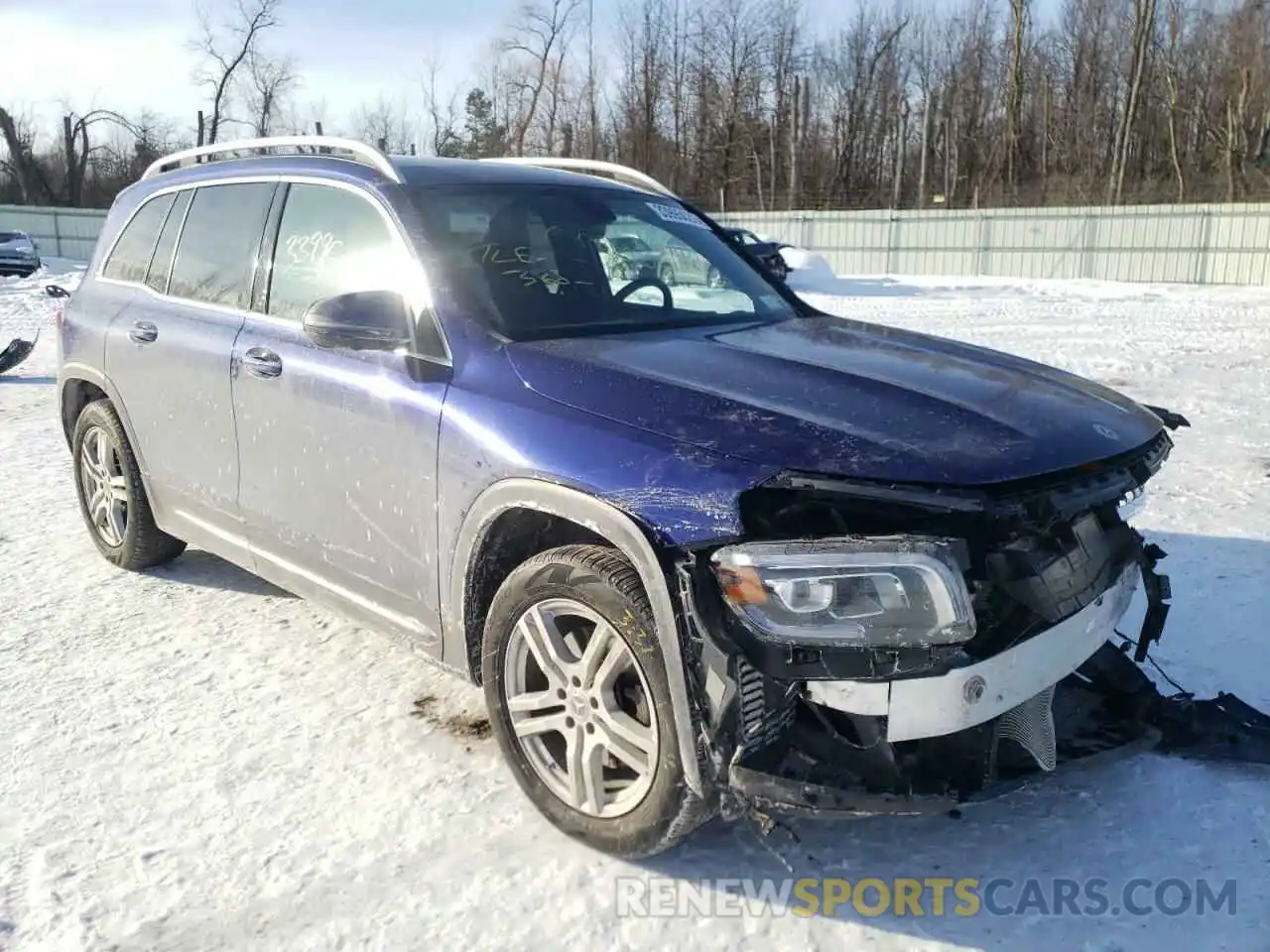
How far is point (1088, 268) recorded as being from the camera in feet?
102

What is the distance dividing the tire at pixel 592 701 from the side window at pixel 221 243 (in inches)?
73.8

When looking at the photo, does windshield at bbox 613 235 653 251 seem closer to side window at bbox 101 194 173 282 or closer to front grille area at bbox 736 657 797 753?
front grille area at bbox 736 657 797 753

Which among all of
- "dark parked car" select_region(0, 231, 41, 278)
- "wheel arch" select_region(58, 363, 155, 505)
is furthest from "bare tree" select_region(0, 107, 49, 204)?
"wheel arch" select_region(58, 363, 155, 505)

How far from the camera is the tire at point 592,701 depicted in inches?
96.6

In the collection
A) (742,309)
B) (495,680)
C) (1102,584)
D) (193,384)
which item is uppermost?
(742,309)

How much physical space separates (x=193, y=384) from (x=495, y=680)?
1.95 m

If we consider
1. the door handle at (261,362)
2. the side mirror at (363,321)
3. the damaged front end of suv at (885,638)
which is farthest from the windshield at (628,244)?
the damaged front end of suv at (885,638)

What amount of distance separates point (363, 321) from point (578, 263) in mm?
876

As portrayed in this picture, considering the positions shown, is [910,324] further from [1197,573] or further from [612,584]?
[612,584]

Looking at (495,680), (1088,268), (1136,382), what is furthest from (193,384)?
(1088,268)

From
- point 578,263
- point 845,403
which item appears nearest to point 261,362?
point 578,263

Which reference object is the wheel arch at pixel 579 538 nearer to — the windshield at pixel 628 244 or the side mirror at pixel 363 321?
the side mirror at pixel 363 321

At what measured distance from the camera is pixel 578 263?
3.58 metres

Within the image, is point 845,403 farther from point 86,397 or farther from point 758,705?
point 86,397
